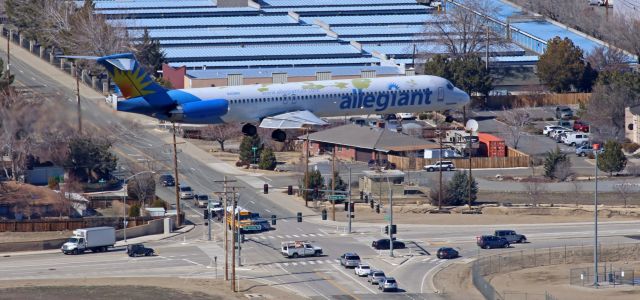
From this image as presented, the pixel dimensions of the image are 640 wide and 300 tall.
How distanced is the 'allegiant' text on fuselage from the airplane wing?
319 cm

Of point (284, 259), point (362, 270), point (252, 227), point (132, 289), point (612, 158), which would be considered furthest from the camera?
point (612, 158)

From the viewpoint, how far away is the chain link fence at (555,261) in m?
144

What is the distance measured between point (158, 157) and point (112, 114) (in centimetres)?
6876

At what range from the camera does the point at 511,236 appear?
162 metres

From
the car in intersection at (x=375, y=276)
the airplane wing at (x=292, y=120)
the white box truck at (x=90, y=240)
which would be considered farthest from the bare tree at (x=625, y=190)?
the airplane wing at (x=292, y=120)

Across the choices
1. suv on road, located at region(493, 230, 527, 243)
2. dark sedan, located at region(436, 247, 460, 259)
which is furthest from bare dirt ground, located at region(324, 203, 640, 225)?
dark sedan, located at region(436, 247, 460, 259)

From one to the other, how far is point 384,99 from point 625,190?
54.2 metres

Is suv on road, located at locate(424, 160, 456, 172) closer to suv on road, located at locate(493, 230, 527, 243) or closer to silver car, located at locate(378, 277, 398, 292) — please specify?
suv on road, located at locate(493, 230, 527, 243)

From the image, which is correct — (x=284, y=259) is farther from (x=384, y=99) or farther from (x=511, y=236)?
(x=511, y=236)

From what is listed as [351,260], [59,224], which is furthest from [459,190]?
[59,224]

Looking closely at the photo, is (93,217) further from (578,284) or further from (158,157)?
(578,284)

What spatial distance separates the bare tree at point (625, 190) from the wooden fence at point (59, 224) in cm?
4897

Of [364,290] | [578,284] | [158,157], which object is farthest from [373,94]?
[158,157]

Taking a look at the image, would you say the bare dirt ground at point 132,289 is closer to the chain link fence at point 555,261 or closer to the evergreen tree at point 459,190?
the chain link fence at point 555,261
